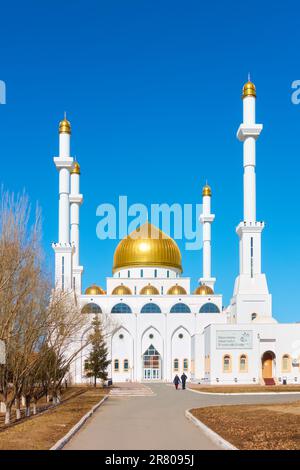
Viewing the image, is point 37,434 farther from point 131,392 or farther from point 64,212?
point 64,212

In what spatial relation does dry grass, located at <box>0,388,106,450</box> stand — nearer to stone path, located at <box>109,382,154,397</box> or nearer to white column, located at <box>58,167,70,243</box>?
stone path, located at <box>109,382,154,397</box>

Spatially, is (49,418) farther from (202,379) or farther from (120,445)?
(202,379)

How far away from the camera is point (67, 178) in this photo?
210 ft

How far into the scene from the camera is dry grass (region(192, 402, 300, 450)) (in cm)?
1543

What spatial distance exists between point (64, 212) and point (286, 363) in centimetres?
2341

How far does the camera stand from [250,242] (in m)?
57.0

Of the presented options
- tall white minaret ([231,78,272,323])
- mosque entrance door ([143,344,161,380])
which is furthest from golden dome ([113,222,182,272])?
tall white minaret ([231,78,272,323])

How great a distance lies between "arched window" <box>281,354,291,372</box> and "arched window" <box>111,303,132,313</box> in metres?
19.6

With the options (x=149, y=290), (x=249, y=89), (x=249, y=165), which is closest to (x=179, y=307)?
(x=149, y=290)

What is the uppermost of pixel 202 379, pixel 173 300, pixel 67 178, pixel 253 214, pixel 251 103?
pixel 251 103

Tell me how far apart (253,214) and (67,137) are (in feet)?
61.7
